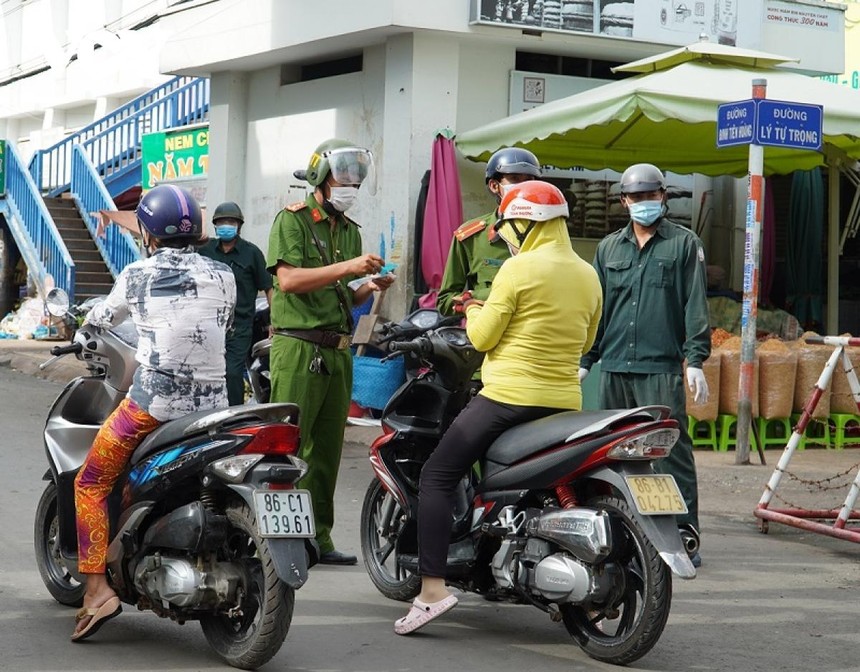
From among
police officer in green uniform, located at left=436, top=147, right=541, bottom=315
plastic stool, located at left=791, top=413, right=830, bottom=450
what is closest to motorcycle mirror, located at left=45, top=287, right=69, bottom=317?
police officer in green uniform, located at left=436, top=147, right=541, bottom=315

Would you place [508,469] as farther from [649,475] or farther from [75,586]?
[75,586]

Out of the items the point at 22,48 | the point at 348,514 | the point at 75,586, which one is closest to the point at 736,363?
the point at 348,514

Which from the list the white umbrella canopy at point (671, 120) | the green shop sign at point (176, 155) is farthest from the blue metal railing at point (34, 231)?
the white umbrella canopy at point (671, 120)

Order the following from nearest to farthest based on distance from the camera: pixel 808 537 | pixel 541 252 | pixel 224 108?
pixel 541 252 → pixel 808 537 → pixel 224 108

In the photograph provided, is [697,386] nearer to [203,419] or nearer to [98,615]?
[203,419]

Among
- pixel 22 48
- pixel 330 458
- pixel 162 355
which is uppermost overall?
pixel 22 48

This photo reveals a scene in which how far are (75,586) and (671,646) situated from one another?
2.42m

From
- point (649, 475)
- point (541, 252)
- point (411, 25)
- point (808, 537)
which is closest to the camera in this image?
point (649, 475)

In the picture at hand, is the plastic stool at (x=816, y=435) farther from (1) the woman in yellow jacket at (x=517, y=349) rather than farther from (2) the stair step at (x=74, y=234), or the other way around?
(2) the stair step at (x=74, y=234)

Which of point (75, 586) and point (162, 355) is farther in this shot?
point (75, 586)

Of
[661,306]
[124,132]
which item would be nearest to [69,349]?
[661,306]

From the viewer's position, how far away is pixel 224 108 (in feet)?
53.2

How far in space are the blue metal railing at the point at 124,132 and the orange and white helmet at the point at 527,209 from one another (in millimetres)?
16039

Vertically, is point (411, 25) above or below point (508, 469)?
above
